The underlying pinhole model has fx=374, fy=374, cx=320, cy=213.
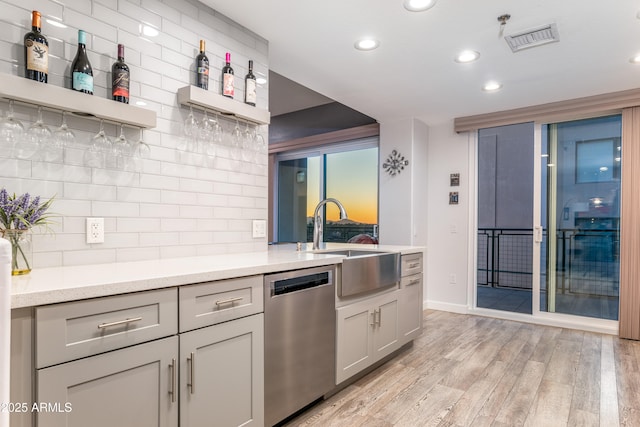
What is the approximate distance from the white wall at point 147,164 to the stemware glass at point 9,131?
3cm

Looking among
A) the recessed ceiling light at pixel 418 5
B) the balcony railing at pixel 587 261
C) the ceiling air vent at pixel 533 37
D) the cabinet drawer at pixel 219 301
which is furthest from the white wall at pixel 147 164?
the balcony railing at pixel 587 261

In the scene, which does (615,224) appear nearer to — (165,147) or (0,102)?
(165,147)

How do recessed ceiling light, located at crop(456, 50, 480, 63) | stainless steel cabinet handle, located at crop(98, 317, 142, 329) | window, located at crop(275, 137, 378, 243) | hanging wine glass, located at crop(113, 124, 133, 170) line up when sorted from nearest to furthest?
1. stainless steel cabinet handle, located at crop(98, 317, 142, 329)
2. hanging wine glass, located at crop(113, 124, 133, 170)
3. recessed ceiling light, located at crop(456, 50, 480, 63)
4. window, located at crop(275, 137, 378, 243)

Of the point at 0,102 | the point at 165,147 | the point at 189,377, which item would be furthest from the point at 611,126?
the point at 0,102

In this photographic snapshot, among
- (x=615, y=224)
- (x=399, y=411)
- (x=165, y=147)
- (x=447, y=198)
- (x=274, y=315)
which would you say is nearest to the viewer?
(x=274, y=315)

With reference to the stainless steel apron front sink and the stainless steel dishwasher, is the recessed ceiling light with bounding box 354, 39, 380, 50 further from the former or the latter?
the stainless steel dishwasher

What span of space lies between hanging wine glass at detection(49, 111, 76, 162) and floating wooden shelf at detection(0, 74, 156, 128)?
0.08 meters

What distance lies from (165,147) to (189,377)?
1188 millimetres

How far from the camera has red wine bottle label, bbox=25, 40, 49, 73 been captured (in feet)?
4.81

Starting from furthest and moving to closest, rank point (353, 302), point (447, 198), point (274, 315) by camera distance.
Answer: point (447, 198)
point (353, 302)
point (274, 315)

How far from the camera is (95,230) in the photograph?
1.72m

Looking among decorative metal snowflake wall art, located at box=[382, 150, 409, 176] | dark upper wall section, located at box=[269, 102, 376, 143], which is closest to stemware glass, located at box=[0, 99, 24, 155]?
decorative metal snowflake wall art, located at box=[382, 150, 409, 176]

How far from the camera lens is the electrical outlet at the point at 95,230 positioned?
170cm

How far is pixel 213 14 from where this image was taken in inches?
88.9
